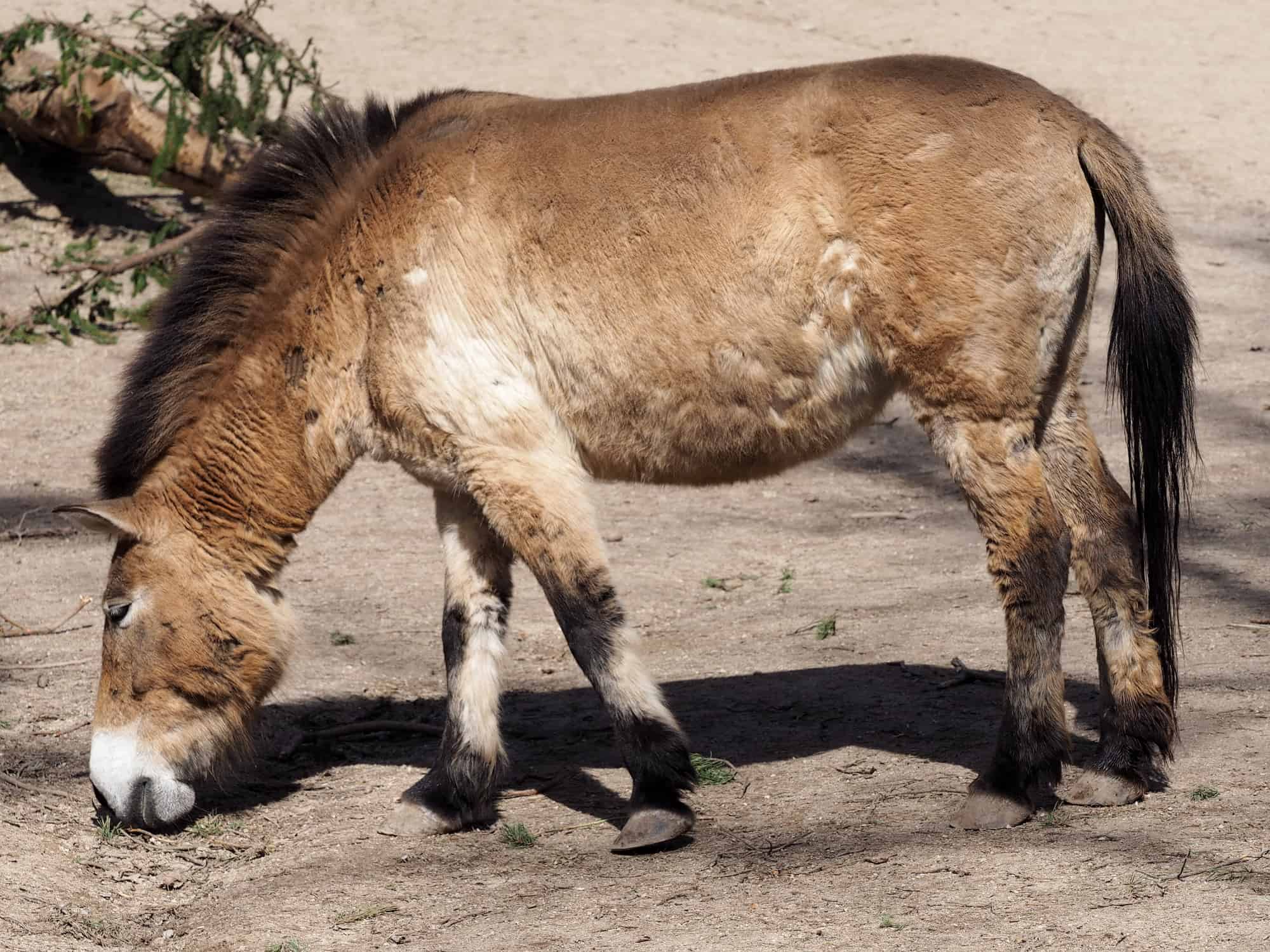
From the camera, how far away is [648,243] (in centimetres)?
424

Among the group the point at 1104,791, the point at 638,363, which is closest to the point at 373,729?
the point at 638,363

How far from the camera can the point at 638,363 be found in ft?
14.0

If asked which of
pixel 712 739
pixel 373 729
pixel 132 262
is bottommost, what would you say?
pixel 373 729

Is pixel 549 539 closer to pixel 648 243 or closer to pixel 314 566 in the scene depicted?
pixel 648 243

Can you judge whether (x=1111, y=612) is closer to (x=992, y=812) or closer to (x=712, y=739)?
(x=992, y=812)

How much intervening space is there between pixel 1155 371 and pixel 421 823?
2.71 metres

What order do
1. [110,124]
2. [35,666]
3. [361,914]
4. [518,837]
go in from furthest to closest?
[110,124] → [35,666] → [518,837] → [361,914]

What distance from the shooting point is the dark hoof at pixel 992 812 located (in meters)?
4.07

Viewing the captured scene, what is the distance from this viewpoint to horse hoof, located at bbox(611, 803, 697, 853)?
4125 mm

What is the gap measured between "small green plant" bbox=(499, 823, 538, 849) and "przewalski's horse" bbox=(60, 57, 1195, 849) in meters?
0.19

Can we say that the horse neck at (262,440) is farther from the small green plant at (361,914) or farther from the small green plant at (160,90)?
the small green plant at (160,90)

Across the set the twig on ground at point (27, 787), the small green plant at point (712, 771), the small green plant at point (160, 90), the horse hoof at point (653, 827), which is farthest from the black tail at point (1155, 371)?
the small green plant at point (160, 90)

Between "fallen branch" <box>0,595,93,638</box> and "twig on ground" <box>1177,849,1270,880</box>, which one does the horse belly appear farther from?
"fallen branch" <box>0,595,93,638</box>

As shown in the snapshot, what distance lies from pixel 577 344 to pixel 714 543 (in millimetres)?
3223
